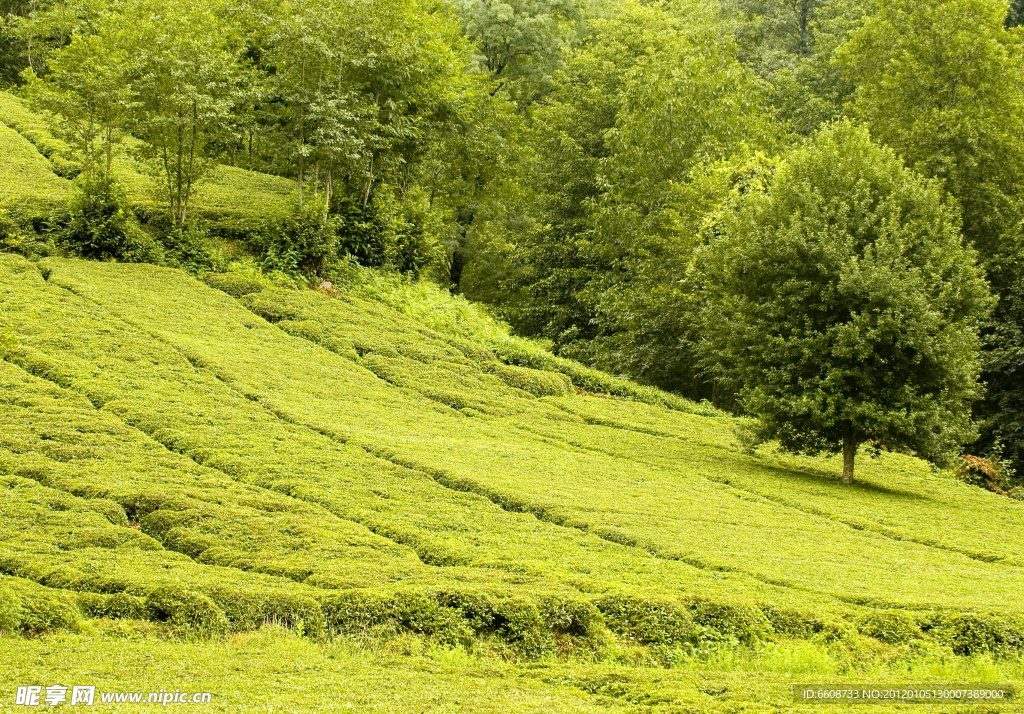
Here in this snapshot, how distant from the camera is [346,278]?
3316cm

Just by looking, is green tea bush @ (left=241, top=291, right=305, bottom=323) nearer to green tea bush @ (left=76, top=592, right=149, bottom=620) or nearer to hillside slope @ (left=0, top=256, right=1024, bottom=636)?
hillside slope @ (left=0, top=256, right=1024, bottom=636)

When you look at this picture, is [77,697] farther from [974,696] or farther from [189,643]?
[974,696]

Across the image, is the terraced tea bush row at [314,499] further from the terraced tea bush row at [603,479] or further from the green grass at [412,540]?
the terraced tea bush row at [603,479]

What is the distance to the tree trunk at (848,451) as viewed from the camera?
2378cm

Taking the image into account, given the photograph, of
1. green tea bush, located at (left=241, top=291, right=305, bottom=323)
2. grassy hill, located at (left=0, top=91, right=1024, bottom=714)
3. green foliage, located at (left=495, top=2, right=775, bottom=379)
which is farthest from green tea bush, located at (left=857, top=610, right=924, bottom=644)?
green foliage, located at (left=495, top=2, right=775, bottom=379)

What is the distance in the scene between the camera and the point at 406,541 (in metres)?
14.4

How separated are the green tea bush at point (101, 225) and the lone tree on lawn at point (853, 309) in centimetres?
1671

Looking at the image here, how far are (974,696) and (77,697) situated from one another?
24.7 feet

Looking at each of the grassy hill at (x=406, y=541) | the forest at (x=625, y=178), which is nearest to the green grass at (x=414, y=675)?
the grassy hill at (x=406, y=541)

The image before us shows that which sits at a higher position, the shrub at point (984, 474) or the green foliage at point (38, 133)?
the green foliage at point (38, 133)

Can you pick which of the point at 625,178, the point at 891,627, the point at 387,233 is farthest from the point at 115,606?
the point at 625,178

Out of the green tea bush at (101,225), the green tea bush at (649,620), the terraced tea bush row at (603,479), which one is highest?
the green tea bush at (101,225)

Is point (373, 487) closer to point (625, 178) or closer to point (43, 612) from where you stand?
point (43, 612)

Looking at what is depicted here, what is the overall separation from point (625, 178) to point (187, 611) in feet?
113
